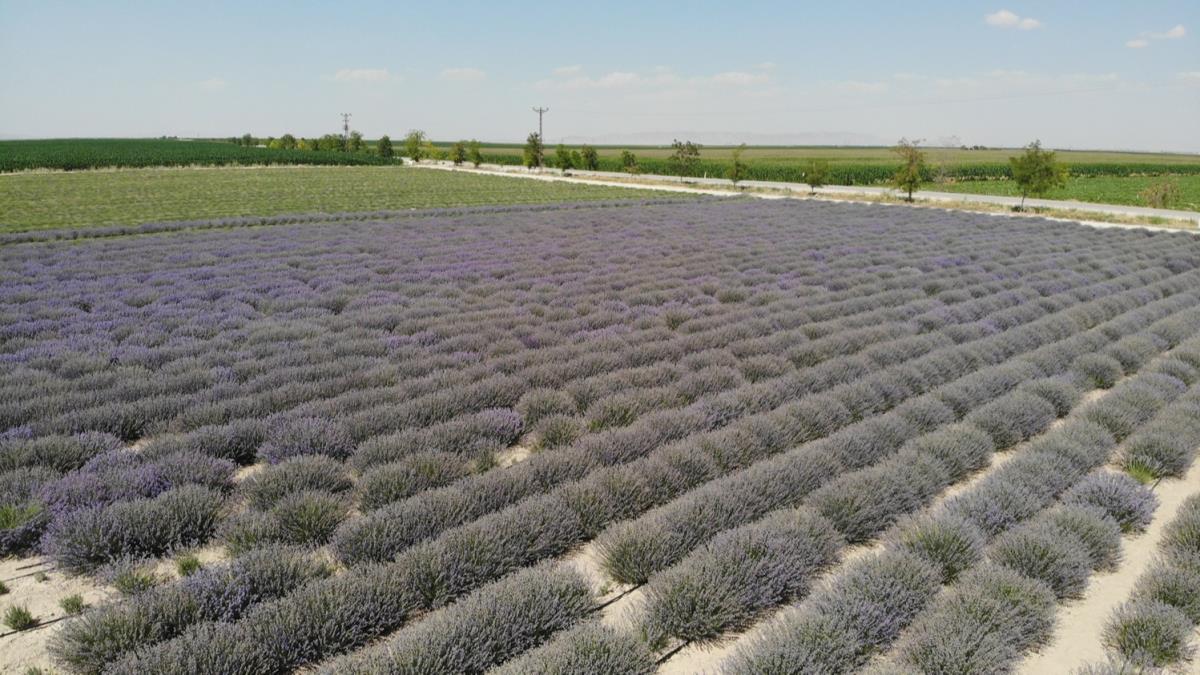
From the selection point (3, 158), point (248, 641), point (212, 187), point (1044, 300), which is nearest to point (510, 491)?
point (248, 641)

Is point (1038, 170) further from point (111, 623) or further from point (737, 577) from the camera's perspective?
point (111, 623)

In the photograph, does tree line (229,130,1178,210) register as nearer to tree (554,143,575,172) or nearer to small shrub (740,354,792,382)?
tree (554,143,575,172)

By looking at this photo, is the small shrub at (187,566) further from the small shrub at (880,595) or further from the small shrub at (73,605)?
the small shrub at (880,595)

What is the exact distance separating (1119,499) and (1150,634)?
5.79 feet

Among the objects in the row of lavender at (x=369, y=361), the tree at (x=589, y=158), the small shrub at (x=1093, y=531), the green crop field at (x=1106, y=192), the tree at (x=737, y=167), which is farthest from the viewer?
the tree at (x=589, y=158)

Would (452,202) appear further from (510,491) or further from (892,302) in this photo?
(510,491)

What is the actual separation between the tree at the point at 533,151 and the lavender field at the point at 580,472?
6380 cm

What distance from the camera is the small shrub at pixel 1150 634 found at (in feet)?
11.5

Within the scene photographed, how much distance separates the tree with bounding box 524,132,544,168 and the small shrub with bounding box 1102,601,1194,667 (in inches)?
2879

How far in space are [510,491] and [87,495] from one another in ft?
9.63

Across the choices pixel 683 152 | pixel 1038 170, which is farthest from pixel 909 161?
pixel 683 152

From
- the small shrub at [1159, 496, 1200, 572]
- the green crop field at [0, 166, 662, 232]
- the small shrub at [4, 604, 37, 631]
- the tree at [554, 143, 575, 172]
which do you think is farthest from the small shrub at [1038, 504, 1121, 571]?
the tree at [554, 143, 575, 172]

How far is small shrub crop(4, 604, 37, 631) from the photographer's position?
11.4 feet

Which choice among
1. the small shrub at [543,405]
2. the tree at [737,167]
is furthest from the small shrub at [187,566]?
the tree at [737,167]
